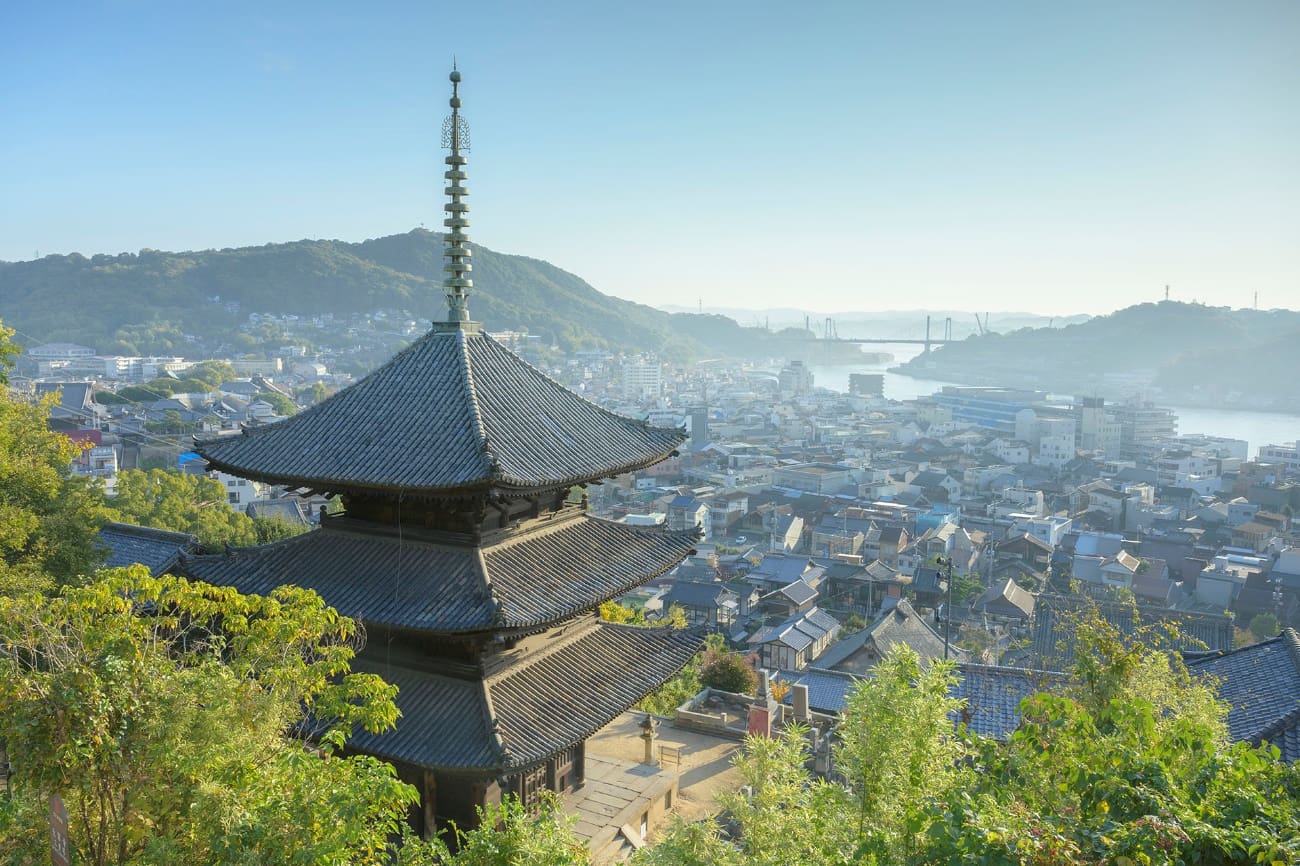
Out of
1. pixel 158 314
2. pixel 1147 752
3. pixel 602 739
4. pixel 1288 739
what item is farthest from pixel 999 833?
pixel 158 314

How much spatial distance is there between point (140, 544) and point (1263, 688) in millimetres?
25771

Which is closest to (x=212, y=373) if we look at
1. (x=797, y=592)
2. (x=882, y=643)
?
(x=797, y=592)

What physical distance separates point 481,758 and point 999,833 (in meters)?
7.14

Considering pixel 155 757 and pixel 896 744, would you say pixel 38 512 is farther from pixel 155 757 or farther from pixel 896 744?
pixel 896 744

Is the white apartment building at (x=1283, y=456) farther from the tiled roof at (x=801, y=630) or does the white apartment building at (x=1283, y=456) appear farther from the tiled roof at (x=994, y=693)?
the tiled roof at (x=994, y=693)

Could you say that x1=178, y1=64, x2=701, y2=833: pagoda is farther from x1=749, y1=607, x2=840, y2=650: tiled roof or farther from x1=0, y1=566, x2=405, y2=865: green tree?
x1=749, y1=607, x2=840, y2=650: tiled roof

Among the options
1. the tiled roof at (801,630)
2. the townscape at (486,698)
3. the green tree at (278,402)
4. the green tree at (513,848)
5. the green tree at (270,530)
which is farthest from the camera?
the green tree at (278,402)

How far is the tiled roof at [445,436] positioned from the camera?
1177 cm

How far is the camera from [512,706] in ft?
39.8

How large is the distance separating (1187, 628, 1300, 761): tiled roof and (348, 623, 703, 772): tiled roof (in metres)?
9.54

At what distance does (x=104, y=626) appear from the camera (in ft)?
27.2

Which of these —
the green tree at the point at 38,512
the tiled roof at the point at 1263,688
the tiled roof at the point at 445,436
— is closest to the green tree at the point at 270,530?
the green tree at the point at 38,512

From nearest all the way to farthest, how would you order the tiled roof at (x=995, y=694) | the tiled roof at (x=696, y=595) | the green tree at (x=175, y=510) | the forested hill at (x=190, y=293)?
the tiled roof at (x=995, y=694) < the green tree at (x=175, y=510) < the tiled roof at (x=696, y=595) < the forested hill at (x=190, y=293)

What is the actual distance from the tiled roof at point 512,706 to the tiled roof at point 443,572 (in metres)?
1.25
